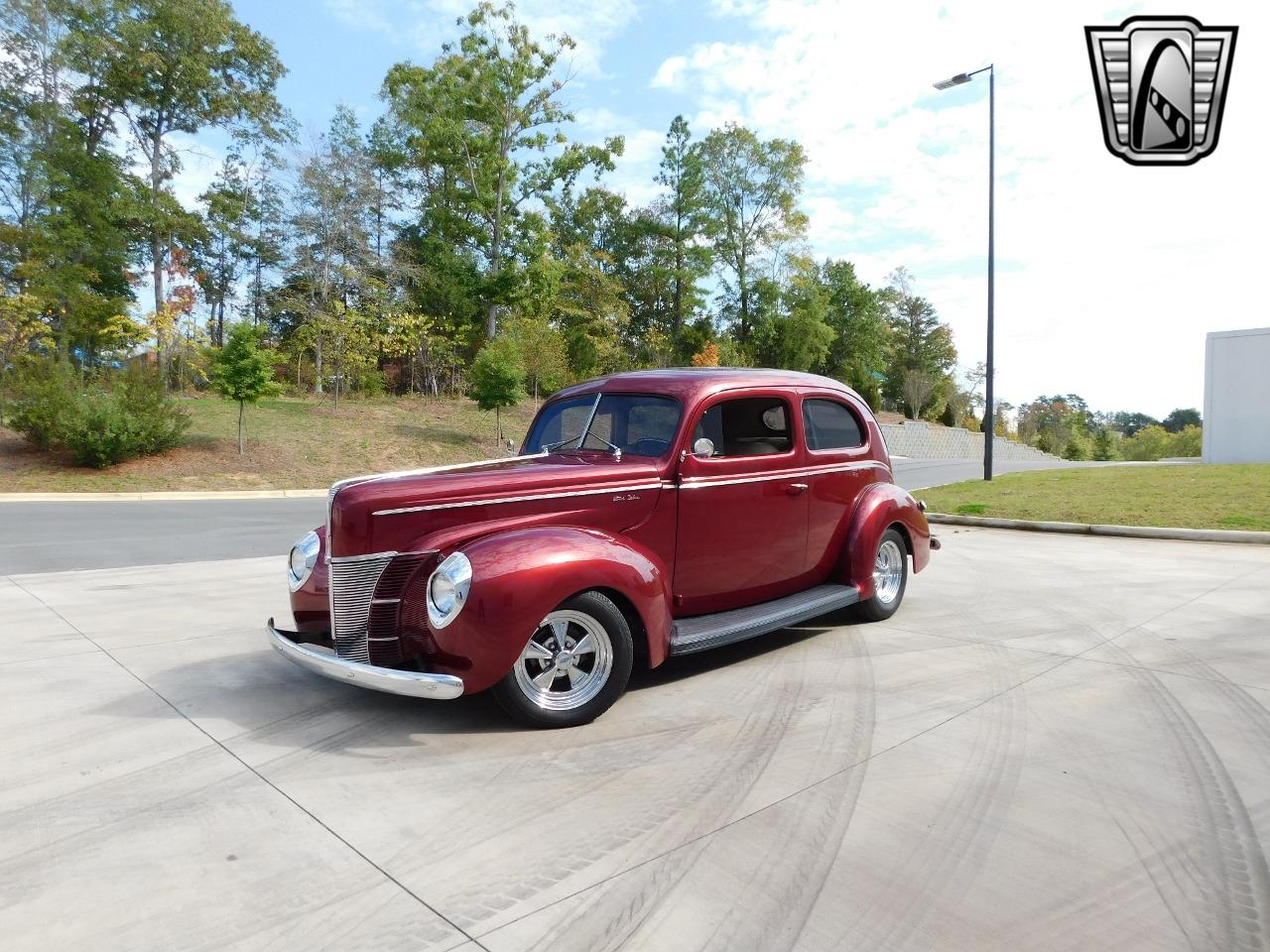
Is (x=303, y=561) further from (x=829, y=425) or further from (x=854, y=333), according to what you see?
(x=854, y=333)

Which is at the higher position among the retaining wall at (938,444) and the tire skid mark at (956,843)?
the retaining wall at (938,444)

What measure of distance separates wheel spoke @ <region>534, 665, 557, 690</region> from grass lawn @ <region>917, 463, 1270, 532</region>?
1026cm

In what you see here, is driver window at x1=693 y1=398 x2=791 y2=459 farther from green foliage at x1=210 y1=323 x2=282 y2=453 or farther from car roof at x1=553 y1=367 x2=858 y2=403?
green foliage at x1=210 y1=323 x2=282 y2=453

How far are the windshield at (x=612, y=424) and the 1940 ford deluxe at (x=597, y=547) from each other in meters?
0.01

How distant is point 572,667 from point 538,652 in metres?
0.22

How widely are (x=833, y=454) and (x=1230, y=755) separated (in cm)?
286

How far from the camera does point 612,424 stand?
5086mm

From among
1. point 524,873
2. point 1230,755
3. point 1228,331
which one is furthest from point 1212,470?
point 524,873

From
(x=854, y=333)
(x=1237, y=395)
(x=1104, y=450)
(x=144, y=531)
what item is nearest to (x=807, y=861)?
(x=144, y=531)

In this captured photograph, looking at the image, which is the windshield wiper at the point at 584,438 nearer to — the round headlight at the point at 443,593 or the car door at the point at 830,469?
the car door at the point at 830,469

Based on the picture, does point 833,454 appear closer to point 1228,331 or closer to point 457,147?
point 1228,331

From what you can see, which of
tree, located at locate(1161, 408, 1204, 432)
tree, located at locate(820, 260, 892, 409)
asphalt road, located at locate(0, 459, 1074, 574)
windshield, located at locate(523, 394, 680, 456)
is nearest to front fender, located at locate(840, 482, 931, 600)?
windshield, located at locate(523, 394, 680, 456)

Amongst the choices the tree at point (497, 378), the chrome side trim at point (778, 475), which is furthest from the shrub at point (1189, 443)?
the chrome side trim at point (778, 475)

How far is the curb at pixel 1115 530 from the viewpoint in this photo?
10.2 metres
